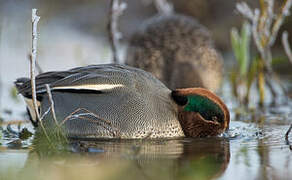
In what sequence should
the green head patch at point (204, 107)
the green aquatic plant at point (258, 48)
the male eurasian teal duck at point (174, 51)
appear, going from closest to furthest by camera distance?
the green head patch at point (204, 107) < the green aquatic plant at point (258, 48) < the male eurasian teal duck at point (174, 51)

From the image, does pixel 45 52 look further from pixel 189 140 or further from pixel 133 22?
pixel 189 140

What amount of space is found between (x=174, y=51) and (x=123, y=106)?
145 inches

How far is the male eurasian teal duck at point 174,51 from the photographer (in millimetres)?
7914

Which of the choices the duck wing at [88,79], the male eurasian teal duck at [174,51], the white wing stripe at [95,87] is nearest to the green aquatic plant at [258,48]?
the male eurasian teal duck at [174,51]

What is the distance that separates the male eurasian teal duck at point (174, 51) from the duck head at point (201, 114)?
2938mm

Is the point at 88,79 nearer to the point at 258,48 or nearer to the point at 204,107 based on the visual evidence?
the point at 204,107

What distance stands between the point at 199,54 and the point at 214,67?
0.28 meters

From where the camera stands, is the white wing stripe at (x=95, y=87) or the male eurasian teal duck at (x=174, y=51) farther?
the male eurasian teal duck at (x=174, y=51)

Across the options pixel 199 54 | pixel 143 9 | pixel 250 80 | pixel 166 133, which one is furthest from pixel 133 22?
pixel 166 133

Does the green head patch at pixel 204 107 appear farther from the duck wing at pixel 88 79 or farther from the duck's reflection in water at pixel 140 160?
the duck wing at pixel 88 79

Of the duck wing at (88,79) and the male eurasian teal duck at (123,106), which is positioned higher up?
the duck wing at (88,79)

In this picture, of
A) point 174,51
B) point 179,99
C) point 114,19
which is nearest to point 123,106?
point 179,99

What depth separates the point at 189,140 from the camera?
15.1 feet

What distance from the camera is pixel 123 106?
4.52 meters
